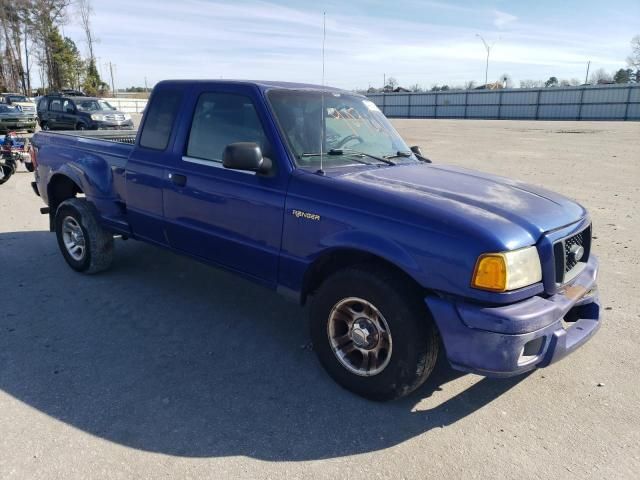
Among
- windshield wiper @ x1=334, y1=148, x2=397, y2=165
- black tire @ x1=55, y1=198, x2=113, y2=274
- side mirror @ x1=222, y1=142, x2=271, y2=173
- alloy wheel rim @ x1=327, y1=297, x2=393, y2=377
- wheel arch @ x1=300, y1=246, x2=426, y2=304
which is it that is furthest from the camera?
black tire @ x1=55, y1=198, x2=113, y2=274

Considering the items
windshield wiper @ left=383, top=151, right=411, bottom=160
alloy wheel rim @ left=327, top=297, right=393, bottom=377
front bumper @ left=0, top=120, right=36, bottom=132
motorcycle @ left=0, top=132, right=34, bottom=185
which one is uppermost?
windshield wiper @ left=383, top=151, right=411, bottom=160

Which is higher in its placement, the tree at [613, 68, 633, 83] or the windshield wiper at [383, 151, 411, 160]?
the tree at [613, 68, 633, 83]

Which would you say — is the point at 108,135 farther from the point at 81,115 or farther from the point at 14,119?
the point at 14,119

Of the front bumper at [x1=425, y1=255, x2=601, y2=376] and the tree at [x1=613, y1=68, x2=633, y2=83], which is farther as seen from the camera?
the tree at [x1=613, y1=68, x2=633, y2=83]

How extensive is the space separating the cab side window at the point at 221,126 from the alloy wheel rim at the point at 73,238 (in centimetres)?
197

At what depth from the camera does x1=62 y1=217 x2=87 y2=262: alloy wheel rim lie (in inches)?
204

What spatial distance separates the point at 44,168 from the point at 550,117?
177ft

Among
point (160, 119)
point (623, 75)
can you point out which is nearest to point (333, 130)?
point (160, 119)

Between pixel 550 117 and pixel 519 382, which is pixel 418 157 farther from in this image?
pixel 550 117

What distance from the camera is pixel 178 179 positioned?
3.98m

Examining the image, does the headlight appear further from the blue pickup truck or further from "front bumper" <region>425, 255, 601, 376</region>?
"front bumper" <region>425, 255, 601, 376</region>

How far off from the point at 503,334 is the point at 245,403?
1606 millimetres

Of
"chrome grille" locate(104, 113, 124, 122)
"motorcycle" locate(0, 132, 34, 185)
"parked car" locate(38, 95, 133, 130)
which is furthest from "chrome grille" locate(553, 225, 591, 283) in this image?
"chrome grille" locate(104, 113, 124, 122)

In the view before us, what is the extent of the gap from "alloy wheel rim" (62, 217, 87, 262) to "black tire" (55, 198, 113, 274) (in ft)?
0.10
